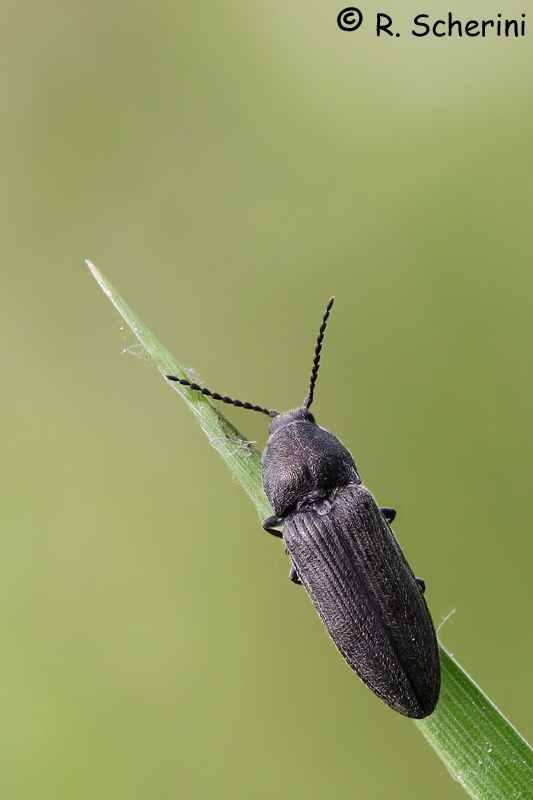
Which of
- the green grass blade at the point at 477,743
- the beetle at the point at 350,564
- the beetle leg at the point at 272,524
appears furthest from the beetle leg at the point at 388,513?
the green grass blade at the point at 477,743

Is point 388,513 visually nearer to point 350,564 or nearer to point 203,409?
point 350,564

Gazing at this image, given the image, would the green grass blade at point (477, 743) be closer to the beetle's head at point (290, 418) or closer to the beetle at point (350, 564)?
the beetle at point (350, 564)

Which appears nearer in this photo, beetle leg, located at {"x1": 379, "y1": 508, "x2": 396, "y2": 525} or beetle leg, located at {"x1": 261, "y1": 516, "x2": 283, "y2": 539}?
beetle leg, located at {"x1": 261, "y1": 516, "x2": 283, "y2": 539}

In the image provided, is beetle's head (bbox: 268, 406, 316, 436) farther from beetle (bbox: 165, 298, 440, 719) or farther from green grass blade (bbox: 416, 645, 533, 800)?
green grass blade (bbox: 416, 645, 533, 800)

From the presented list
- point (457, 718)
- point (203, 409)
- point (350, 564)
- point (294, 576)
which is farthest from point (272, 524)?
point (457, 718)

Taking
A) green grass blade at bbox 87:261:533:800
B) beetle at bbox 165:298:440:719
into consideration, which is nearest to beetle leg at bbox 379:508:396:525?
beetle at bbox 165:298:440:719

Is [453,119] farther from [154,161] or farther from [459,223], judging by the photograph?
[154,161]

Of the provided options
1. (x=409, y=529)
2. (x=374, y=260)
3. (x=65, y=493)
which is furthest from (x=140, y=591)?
(x=374, y=260)
